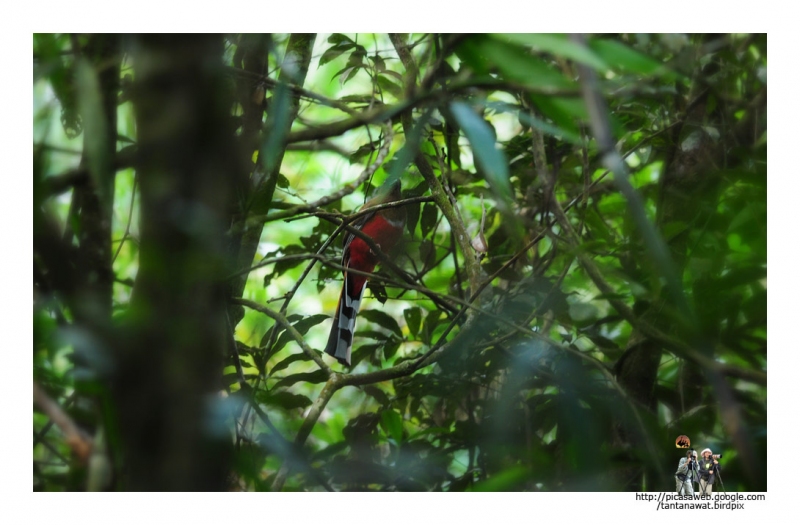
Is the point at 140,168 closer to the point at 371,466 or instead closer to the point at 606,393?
the point at 371,466

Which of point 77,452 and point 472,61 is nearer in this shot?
point 77,452

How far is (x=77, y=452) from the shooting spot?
0.79 meters

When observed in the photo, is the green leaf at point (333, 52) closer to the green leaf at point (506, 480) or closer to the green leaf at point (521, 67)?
the green leaf at point (521, 67)

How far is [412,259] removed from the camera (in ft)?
4.87

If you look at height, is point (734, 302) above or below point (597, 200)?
below

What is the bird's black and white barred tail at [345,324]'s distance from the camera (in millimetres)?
1451

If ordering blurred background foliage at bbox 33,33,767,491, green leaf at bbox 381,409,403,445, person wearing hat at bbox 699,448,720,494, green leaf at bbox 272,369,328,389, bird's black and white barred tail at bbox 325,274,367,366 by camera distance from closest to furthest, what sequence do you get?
blurred background foliage at bbox 33,33,767,491, person wearing hat at bbox 699,448,720,494, green leaf at bbox 272,369,328,389, green leaf at bbox 381,409,403,445, bird's black and white barred tail at bbox 325,274,367,366

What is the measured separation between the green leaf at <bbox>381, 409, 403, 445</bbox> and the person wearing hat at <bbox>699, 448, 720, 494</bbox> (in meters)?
0.54

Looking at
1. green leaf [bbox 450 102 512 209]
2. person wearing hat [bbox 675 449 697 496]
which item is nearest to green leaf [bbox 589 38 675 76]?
green leaf [bbox 450 102 512 209]

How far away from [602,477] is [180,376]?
Answer: 2.52ft

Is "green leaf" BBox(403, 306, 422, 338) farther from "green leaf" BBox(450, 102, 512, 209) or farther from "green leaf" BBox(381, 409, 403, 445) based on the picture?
"green leaf" BBox(450, 102, 512, 209)

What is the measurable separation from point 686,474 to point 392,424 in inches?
21.3

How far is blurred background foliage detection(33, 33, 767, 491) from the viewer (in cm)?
69

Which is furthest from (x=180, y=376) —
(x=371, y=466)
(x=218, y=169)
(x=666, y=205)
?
(x=666, y=205)
